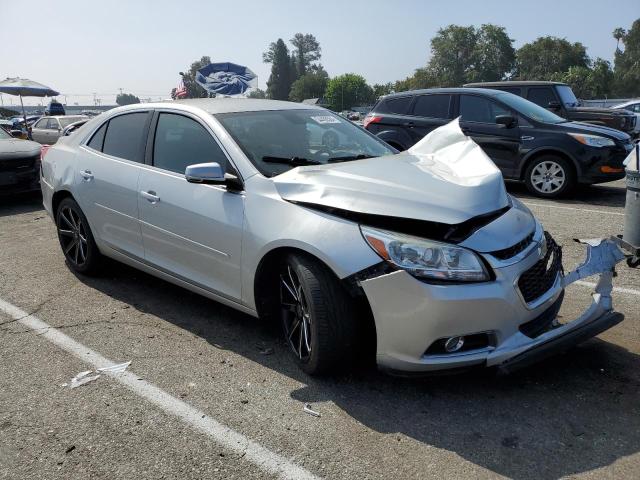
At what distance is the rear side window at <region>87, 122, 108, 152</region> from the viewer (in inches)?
185

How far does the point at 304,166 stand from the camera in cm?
349

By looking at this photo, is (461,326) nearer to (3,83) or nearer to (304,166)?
(304,166)

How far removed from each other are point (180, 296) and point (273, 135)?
1.67m

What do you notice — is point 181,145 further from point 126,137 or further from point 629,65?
point 629,65

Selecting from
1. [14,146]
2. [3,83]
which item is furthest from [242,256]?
[3,83]

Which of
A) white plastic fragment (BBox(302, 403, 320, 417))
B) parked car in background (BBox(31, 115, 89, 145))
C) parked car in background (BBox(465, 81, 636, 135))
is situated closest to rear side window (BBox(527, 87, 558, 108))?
parked car in background (BBox(465, 81, 636, 135))

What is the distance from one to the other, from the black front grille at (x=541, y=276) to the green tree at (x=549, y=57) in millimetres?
113396

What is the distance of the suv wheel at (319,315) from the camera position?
2820 millimetres

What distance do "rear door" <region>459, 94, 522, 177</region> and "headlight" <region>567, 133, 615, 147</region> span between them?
34.7 inches

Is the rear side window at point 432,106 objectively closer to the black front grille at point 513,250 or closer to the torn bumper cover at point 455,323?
the black front grille at point 513,250

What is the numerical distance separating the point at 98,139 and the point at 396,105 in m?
6.53

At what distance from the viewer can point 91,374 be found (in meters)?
3.25

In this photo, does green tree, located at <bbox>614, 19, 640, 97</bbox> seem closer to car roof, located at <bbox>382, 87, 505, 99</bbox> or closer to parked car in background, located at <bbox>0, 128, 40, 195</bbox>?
car roof, located at <bbox>382, 87, 505, 99</bbox>

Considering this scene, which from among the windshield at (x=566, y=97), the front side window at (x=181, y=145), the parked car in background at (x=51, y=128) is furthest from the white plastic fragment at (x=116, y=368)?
the parked car in background at (x=51, y=128)
